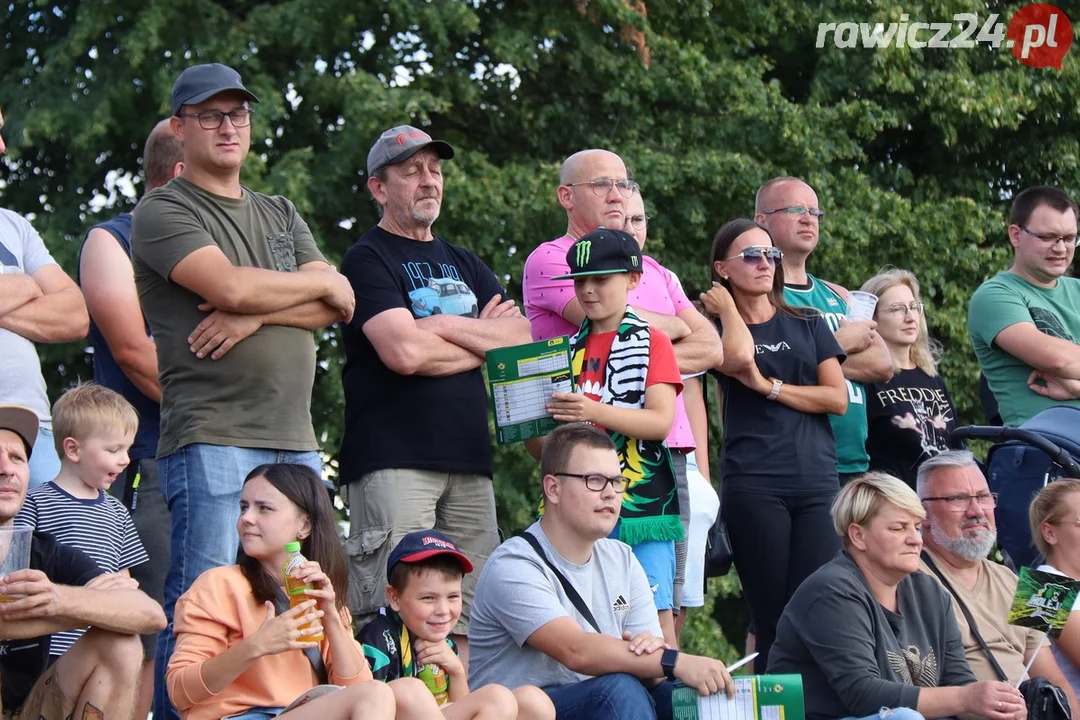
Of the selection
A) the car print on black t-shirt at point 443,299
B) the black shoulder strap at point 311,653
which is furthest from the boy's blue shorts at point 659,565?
the black shoulder strap at point 311,653

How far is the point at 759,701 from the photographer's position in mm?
4484

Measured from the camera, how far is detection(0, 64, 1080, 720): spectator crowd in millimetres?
4406

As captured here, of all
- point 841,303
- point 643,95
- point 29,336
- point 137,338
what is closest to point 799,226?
point 841,303

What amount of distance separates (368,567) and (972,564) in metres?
2.38

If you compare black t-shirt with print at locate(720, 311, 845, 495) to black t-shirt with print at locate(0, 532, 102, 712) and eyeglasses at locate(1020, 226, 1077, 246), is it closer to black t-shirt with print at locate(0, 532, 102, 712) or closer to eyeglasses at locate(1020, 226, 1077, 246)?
eyeglasses at locate(1020, 226, 1077, 246)

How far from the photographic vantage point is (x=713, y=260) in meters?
6.48

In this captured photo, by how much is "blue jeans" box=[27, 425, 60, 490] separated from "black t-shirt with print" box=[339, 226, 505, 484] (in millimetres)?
1038

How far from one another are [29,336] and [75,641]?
1156 millimetres

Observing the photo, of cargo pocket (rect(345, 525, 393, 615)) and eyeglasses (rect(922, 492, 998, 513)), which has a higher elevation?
eyeglasses (rect(922, 492, 998, 513))

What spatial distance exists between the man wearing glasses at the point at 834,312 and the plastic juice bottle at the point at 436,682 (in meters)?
2.54

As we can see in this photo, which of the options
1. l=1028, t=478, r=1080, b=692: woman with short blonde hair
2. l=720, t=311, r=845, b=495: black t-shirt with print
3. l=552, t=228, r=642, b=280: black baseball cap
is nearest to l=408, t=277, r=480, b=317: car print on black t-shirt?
l=552, t=228, r=642, b=280: black baseball cap

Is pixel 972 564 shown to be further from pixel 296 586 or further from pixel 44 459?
pixel 44 459

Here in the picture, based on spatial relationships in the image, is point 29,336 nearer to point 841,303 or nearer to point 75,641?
point 75,641

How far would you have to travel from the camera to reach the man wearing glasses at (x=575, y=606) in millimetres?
4652
